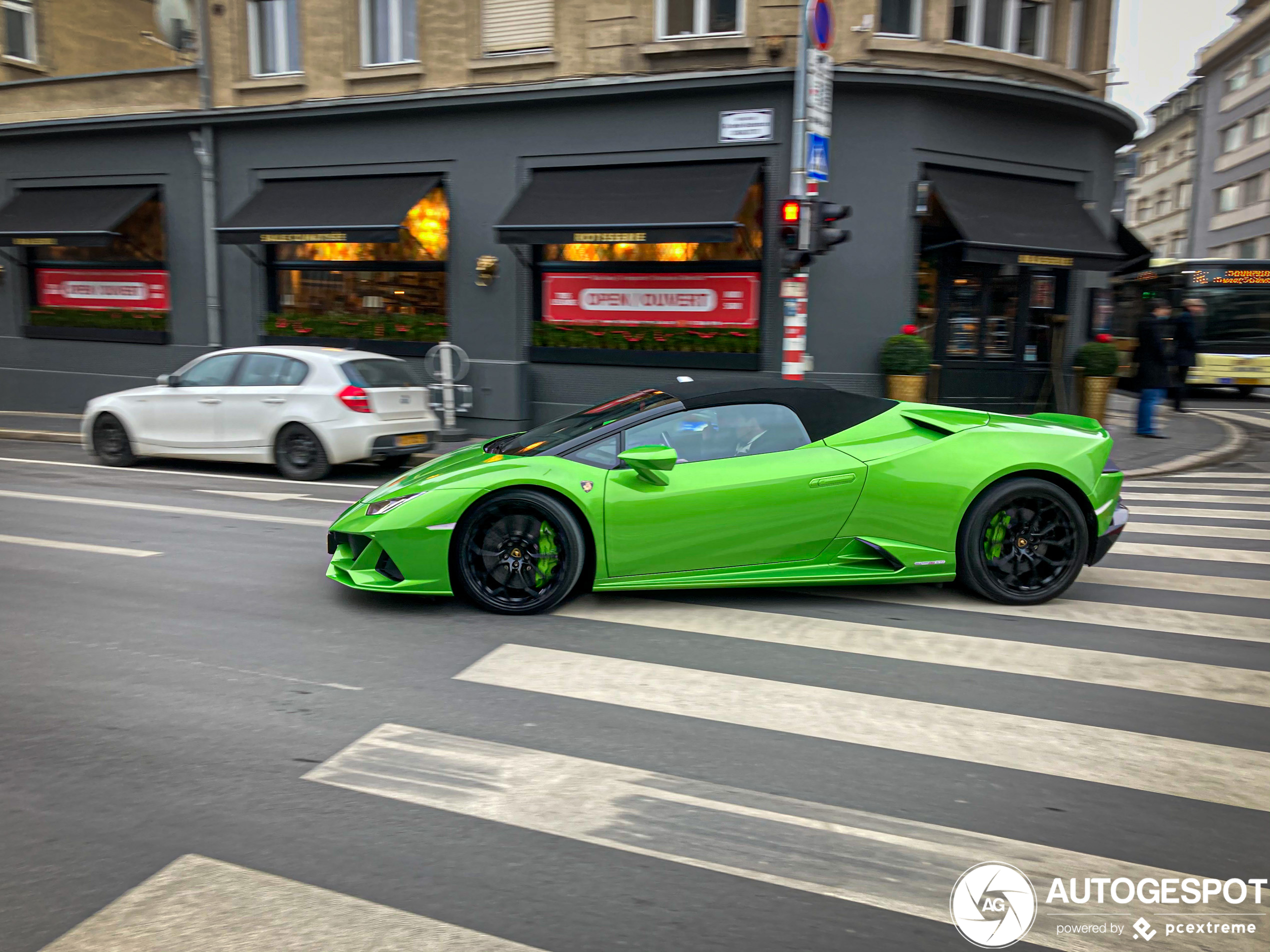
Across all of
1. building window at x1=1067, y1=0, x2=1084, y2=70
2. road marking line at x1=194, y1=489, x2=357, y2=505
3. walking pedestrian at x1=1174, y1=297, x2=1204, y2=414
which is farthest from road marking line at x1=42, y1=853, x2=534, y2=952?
building window at x1=1067, y1=0, x2=1084, y2=70

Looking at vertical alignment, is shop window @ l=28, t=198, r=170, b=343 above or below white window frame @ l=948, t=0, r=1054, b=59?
below

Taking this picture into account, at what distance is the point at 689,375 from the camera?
14.1 m

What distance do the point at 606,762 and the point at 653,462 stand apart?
78.6 inches

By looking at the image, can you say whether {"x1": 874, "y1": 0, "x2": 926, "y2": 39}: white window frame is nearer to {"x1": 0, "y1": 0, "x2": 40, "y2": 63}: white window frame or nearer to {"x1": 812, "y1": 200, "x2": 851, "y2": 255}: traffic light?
{"x1": 812, "y1": 200, "x2": 851, "y2": 255}: traffic light

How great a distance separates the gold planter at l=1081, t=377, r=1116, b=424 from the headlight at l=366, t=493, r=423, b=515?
11449 millimetres

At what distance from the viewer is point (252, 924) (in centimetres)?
255

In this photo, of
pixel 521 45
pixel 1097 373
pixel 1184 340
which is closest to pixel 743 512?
pixel 1097 373

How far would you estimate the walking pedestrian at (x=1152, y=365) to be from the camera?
13445mm

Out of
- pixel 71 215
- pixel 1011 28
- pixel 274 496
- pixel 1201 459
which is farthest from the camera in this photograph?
pixel 71 215

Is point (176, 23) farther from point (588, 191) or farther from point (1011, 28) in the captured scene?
point (1011, 28)

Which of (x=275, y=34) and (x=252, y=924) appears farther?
(x=275, y=34)

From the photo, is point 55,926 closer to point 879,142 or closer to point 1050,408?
point 879,142

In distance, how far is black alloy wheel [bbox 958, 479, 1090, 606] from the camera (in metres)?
5.42

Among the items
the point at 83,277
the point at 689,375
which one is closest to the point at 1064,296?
the point at 689,375
